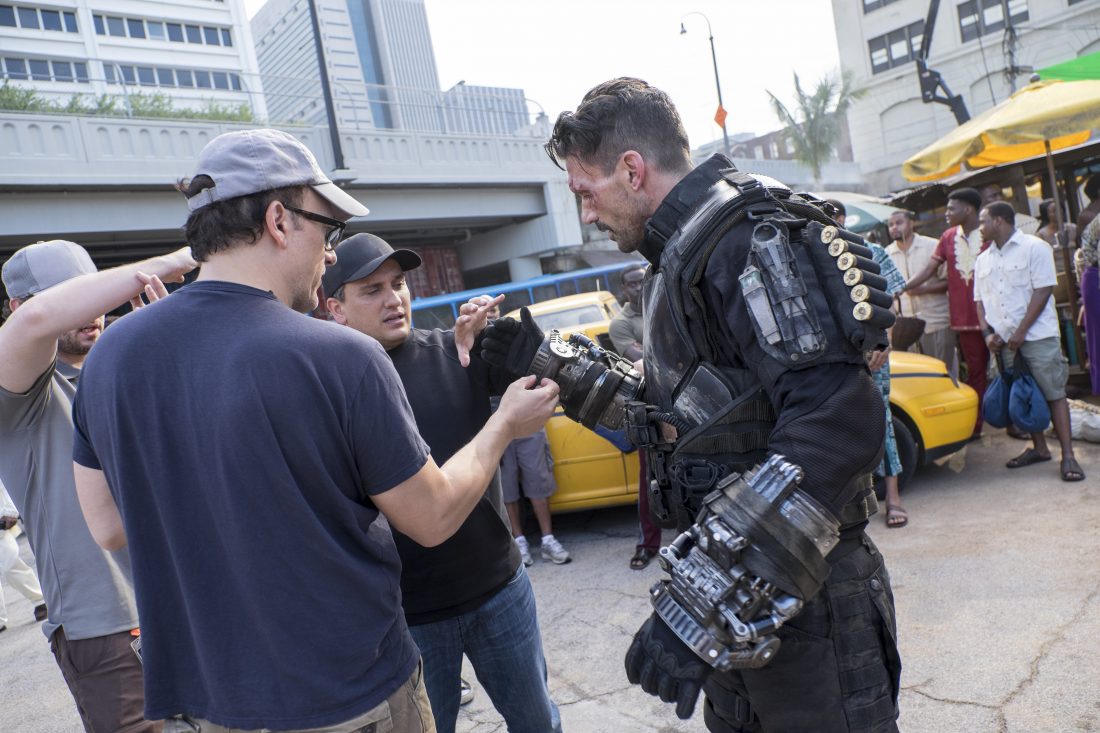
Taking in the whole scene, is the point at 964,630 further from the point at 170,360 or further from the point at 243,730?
the point at 170,360

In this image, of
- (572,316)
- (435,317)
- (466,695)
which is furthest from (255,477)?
(435,317)

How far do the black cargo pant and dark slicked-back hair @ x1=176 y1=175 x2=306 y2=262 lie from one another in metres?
1.49

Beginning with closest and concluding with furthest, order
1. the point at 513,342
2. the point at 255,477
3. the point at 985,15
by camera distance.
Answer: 1. the point at 255,477
2. the point at 513,342
3. the point at 985,15

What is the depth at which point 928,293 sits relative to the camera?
277 inches

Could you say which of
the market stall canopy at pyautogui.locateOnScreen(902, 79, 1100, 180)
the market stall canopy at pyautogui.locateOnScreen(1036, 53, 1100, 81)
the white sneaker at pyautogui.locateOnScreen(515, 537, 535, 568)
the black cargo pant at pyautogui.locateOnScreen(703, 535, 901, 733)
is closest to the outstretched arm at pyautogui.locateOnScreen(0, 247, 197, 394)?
the black cargo pant at pyautogui.locateOnScreen(703, 535, 901, 733)

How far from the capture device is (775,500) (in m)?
1.46

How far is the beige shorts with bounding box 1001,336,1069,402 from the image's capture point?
5.36 m

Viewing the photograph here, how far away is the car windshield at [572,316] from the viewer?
7281 millimetres

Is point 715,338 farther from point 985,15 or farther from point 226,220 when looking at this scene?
point 985,15

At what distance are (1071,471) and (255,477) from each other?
18.8 ft

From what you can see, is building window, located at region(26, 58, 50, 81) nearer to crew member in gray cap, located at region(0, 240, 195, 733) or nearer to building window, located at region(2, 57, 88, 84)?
building window, located at region(2, 57, 88, 84)

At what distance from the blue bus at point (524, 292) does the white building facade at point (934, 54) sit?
17267mm

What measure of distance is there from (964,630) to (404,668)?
3.08m

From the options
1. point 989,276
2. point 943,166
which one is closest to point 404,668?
point 989,276
